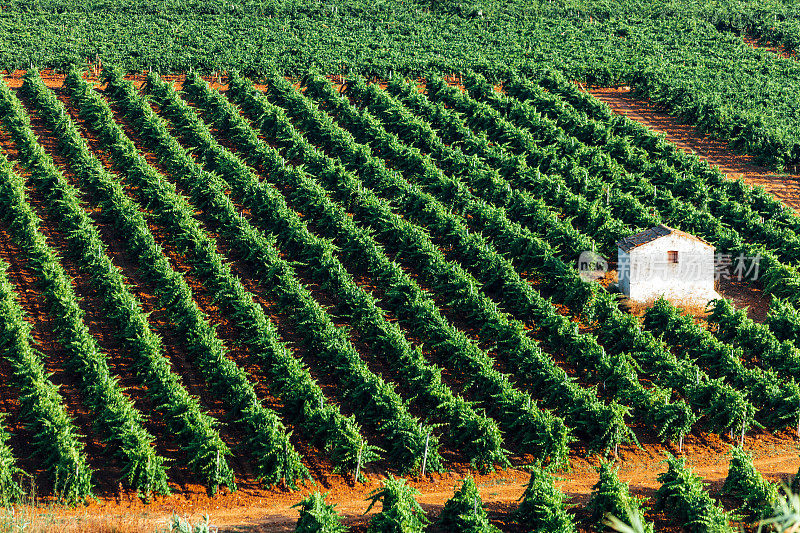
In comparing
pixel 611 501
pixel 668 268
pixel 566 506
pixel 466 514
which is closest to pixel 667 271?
pixel 668 268

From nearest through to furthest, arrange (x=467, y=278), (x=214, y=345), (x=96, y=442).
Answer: (x=96, y=442) → (x=214, y=345) → (x=467, y=278)

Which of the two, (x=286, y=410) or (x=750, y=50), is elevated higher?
(x=750, y=50)

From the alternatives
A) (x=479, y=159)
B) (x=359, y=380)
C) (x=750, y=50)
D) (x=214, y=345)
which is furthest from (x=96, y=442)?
(x=750, y=50)

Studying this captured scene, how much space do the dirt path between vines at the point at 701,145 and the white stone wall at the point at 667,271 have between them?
34.2 ft

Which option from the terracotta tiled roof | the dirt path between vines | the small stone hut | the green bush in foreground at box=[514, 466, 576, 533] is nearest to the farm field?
the dirt path between vines

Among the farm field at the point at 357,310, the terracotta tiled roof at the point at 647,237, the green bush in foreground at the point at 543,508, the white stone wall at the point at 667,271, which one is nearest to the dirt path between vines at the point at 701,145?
the farm field at the point at 357,310

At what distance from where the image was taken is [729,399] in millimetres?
29438

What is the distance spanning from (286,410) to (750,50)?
4874cm

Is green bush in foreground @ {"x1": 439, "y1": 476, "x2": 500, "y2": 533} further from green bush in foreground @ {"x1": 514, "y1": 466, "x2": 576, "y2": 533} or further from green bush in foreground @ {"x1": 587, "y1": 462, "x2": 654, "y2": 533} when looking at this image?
green bush in foreground @ {"x1": 587, "y1": 462, "x2": 654, "y2": 533}

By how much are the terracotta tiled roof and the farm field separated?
2.10 m

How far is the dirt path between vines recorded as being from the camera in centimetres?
4747

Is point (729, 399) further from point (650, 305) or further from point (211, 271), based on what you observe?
point (211, 271)

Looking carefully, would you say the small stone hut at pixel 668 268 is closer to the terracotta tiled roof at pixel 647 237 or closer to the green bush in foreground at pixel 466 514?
the terracotta tiled roof at pixel 647 237

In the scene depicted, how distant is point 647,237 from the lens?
36469mm
